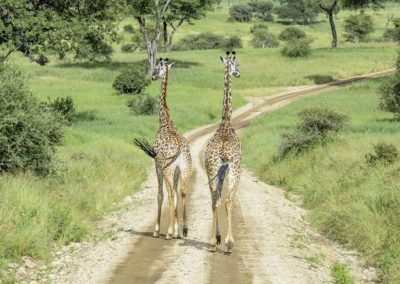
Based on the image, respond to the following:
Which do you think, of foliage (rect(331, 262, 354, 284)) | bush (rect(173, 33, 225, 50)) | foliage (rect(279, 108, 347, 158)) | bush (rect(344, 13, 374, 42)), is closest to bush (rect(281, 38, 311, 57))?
bush (rect(344, 13, 374, 42))

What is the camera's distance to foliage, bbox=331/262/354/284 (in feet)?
34.7

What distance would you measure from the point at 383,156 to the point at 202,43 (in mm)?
112094

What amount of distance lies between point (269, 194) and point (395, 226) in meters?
7.60

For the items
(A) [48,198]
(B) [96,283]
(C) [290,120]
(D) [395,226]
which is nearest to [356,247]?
(D) [395,226]

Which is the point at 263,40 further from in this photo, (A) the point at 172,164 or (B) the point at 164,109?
(A) the point at 172,164

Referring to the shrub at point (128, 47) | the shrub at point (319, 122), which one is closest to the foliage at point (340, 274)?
the shrub at point (319, 122)

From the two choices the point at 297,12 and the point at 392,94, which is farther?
the point at 297,12

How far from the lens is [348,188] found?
17109 mm

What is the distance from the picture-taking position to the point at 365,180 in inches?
659

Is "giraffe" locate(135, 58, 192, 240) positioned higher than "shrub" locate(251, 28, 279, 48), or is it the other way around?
"shrub" locate(251, 28, 279, 48)

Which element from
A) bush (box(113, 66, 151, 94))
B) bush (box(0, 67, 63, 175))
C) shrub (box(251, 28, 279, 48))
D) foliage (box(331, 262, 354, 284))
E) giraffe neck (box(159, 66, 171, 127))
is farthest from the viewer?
shrub (box(251, 28, 279, 48))

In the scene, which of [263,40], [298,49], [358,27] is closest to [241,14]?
[263,40]

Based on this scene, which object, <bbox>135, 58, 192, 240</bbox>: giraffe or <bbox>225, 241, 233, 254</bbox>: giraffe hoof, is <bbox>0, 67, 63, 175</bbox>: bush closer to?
<bbox>135, 58, 192, 240</bbox>: giraffe

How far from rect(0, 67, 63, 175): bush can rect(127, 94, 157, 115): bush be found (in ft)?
89.4
